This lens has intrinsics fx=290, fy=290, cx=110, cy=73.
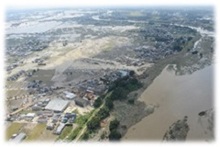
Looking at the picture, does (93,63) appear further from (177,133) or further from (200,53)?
(177,133)

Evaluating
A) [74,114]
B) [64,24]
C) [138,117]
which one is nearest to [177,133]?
[138,117]

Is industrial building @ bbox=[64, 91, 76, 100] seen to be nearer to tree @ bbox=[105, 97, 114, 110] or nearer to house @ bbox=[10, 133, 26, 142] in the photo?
tree @ bbox=[105, 97, 114, 110]

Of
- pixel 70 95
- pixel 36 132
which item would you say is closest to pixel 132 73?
pixel 70 95

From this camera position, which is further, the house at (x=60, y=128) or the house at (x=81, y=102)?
the house at (x=81, y=102)

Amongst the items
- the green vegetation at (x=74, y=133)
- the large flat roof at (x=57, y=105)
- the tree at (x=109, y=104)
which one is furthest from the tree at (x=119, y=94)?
the green vegetation at (x=74, y=133)

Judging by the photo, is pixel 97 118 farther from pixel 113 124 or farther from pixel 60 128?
pixel 60 128

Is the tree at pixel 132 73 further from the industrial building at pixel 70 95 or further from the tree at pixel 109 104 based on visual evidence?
the tree at pixel 109 104

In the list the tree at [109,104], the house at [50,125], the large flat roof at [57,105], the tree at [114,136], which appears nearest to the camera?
the tree at [114,136]

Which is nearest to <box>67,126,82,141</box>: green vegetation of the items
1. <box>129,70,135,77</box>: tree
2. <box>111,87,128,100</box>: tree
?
<box>111,87,128,100</box>: tree
